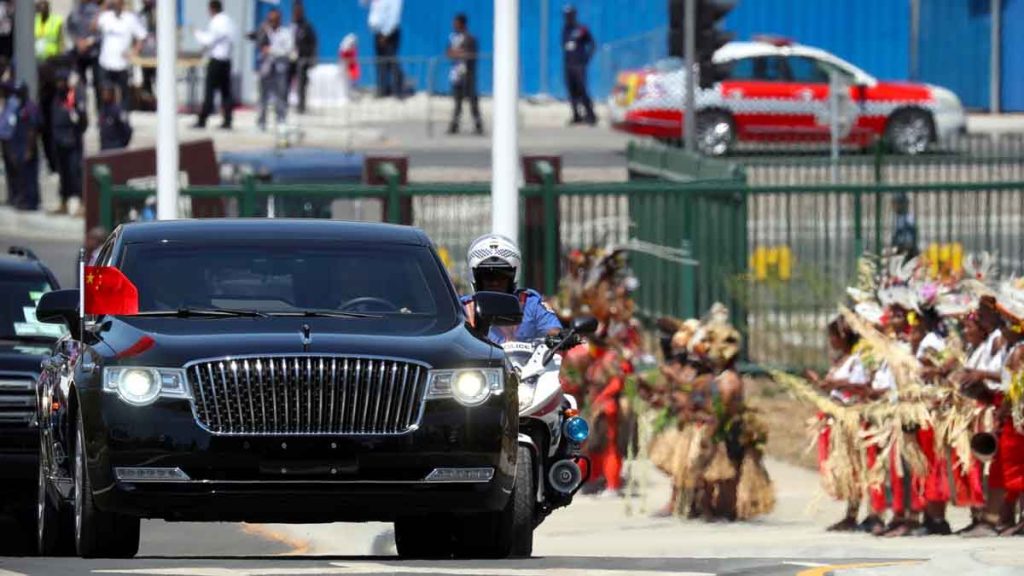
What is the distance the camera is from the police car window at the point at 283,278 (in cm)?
1159

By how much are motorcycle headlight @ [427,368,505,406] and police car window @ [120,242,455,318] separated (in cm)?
83

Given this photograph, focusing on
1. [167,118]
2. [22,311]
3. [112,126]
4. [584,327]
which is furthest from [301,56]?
[584,327]

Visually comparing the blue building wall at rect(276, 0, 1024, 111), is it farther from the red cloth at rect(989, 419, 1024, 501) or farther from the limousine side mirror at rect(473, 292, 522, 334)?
the limousine side mirror at rect(473, 292, 522, 334)

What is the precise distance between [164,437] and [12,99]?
20.6 metres

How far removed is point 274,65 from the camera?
125ft

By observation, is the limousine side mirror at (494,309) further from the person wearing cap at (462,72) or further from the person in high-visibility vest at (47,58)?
the person wearing cap at (462,72)

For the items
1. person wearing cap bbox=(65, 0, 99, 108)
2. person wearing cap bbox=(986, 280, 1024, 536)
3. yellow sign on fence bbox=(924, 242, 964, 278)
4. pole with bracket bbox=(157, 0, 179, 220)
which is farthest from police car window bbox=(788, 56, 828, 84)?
person wearing cap bbox=(986, 280, 1024, 536)

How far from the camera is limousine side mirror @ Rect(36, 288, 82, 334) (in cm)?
1162

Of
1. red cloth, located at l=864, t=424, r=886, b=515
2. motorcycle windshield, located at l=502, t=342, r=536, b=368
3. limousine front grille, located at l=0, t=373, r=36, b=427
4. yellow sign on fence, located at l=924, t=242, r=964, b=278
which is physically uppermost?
motorcycle windshield, located at l=502, t=342, r=536, b=368

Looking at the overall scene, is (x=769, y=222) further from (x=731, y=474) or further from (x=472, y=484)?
(x=472, y=484)

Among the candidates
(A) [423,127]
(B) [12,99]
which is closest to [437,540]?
(B) [12,99]

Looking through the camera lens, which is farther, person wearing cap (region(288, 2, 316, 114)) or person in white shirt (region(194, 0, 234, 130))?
person wearing cap (region(288, 2, 316, 114))

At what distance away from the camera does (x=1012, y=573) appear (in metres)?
10.6

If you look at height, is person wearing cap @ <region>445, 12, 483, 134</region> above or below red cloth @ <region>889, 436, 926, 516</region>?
above
